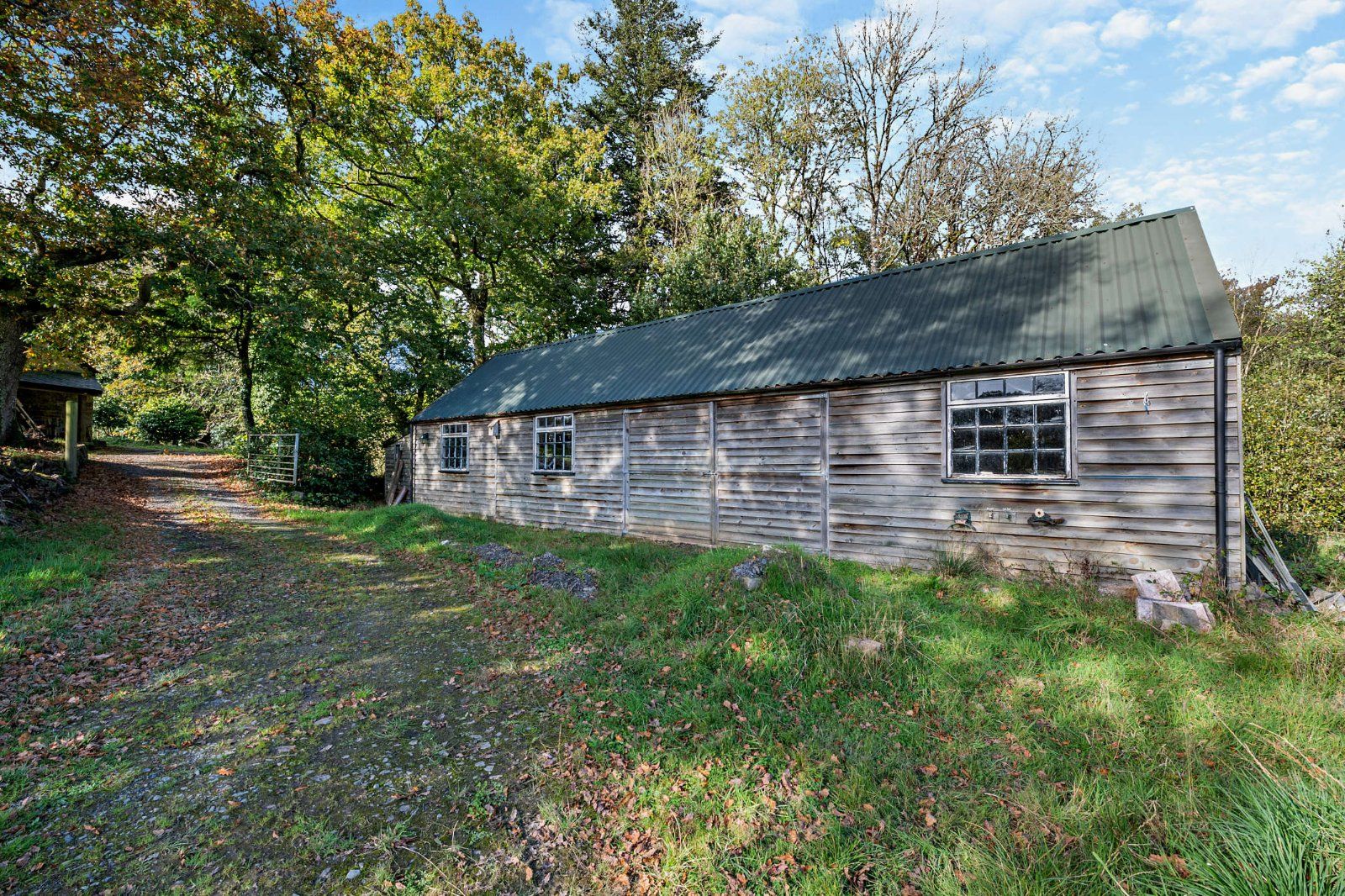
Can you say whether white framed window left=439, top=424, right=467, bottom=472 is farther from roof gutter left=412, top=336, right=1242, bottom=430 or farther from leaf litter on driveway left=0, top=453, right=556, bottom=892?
leaf litter on driveway left=0, top=453, right=556, bottom=892

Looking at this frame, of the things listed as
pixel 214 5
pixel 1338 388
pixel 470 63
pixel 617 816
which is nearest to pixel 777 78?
pixel 470 63

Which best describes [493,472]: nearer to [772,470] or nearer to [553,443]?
[553,443]

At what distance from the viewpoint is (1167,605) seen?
18.5ft

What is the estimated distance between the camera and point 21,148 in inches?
418

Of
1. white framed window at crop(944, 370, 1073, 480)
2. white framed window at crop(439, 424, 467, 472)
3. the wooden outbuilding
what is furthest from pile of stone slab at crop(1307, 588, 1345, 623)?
the wooden outbuilding

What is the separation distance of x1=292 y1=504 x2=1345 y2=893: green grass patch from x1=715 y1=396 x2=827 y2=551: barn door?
2.72 meters

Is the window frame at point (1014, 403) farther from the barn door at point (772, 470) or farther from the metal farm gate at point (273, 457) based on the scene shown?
the metal farm gate at point (273, 457)

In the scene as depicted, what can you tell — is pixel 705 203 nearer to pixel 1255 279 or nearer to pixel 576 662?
pixel 1255 279

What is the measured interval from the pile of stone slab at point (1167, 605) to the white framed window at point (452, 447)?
16030 mm

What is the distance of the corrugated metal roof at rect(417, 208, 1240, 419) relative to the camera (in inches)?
277

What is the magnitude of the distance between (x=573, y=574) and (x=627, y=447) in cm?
472

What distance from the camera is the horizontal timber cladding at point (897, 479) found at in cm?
645

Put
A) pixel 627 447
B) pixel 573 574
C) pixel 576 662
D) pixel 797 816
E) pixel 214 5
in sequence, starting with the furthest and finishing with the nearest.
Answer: pixel 214 5 < pixel 627 447 < pixel 573 574 < pixel 576 662 < pixel 797 816

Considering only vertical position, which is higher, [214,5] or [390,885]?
[214,5]
